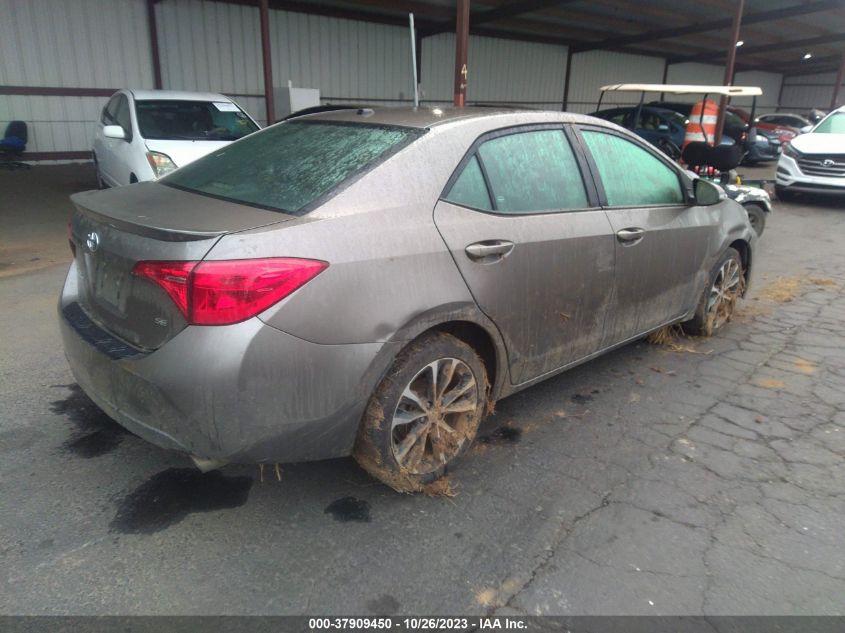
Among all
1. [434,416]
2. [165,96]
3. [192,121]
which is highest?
[165,96]

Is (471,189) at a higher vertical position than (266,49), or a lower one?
lower

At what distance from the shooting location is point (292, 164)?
2846mm

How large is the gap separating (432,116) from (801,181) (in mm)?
11421

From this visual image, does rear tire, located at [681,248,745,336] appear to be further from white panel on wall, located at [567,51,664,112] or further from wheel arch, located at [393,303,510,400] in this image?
white panel on wall, located at [567,51,664,112]

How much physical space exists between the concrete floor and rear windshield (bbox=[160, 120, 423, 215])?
50.8 inches

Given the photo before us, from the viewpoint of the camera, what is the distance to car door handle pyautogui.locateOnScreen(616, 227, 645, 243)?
11.4 feet

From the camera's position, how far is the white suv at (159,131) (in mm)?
7012

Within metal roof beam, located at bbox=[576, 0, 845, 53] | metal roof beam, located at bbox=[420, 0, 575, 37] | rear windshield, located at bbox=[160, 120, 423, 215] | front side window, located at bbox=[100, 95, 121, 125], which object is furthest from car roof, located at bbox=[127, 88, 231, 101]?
metal roof beam, located at bbox=[576, 0, 845, 53]

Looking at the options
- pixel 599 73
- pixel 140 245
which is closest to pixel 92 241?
pixel 140 245

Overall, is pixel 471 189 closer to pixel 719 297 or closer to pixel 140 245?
pixel 140 245

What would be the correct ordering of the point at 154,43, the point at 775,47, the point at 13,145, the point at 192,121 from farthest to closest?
the point at 775,47, the point at 154,43, the point at 13,145, the point at 192,121

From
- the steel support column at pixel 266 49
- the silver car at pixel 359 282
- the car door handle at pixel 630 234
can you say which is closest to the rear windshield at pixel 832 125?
the steel support column at pixel 266 49

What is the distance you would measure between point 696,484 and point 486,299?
4.40 ft

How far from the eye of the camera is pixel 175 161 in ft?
22.7
